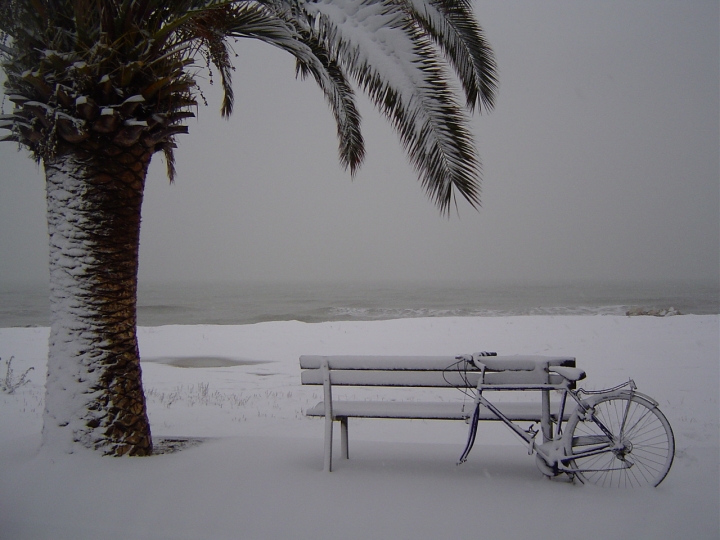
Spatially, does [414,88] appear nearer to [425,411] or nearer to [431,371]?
[431,371]

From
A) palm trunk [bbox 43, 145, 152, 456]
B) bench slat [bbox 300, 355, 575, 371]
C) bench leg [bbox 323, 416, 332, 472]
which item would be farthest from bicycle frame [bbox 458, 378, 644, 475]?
palm trunk [bbox 43, 145, 152, 456]

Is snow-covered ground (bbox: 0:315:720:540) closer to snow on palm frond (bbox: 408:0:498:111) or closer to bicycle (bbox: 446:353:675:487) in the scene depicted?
bicycle (bbox: 446:353:675:487)

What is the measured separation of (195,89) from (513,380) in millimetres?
3561

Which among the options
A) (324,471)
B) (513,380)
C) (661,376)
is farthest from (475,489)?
(661,376)

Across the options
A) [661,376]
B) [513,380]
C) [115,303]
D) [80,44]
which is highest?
[80,44]

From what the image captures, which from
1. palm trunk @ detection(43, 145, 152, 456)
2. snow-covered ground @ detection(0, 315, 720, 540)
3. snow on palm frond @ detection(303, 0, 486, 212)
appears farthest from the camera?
snow on palm frond @ detection(303, 0, 486, 212)

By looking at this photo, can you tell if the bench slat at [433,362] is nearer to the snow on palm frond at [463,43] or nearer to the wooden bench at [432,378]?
the wooden bench at [432,378]

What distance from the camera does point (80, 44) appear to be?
13.5 feet

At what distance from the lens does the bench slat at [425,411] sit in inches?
153

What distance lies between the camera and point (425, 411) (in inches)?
157

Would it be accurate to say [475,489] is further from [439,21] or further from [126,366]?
[439,21]

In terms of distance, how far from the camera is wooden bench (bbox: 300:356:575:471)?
3881mm

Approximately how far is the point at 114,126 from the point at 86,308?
1.44 meters

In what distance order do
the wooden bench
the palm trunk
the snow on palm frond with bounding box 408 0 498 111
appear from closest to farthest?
the wooden bench
the palm trunk
the snow on palm frond with bounding box 408 0 498 111
